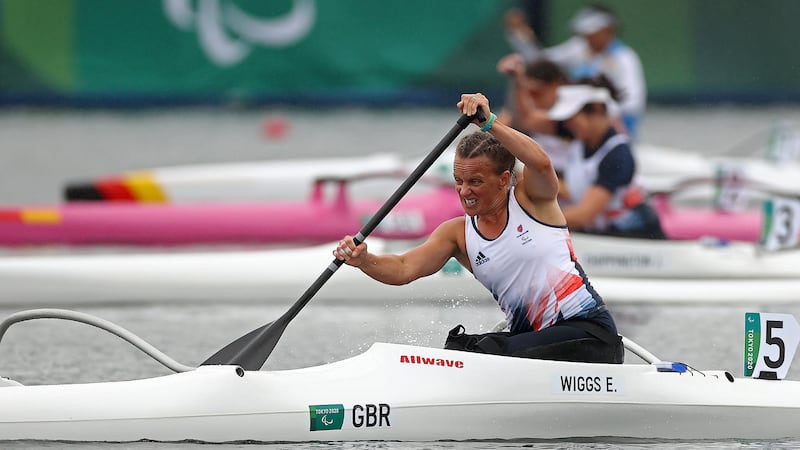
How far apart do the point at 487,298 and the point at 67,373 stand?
9.43 feet

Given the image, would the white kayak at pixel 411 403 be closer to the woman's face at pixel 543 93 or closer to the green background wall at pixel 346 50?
the woman's face at pixel 543 93

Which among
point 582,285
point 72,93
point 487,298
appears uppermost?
point 72,93

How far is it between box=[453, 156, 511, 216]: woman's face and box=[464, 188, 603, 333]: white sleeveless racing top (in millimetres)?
111

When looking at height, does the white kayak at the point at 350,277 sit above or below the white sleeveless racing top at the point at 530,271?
above

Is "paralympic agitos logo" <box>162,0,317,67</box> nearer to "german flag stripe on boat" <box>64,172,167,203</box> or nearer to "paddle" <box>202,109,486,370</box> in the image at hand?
"german flag stripe on boat" <box>64,172,167,203</box>

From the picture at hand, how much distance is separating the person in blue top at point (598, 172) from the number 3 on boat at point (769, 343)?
3.25 m

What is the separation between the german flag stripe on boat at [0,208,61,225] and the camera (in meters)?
11.4

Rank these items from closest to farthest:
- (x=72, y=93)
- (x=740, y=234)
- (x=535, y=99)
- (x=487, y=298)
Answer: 1. (x=487, y=298)
2. (x=535, y=99)
3. (x=740, y=234)
4. (x=72, y=93)

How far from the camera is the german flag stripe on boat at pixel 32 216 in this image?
11.4m

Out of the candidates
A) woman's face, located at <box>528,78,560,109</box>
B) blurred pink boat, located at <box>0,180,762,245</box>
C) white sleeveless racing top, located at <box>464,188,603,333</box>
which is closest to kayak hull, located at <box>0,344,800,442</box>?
white sleeveless racing top, located at <box>464,188,603,333</box>

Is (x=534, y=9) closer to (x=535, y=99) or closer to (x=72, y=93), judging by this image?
(x=72, y=93)

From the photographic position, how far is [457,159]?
582 centimetres

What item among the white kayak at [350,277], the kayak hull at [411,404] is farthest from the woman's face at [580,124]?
the kayak hull at [411,404]

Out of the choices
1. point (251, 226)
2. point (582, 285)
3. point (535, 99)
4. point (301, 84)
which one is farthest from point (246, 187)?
point (582, 285)
